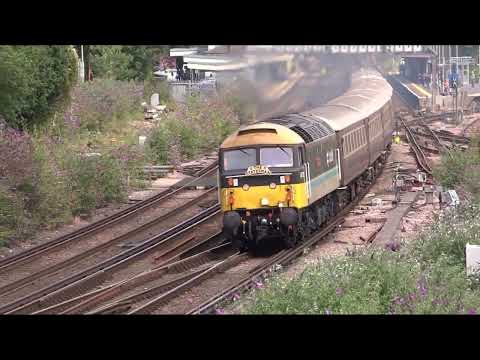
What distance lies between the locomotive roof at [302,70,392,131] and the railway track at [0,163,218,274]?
474 centimetres

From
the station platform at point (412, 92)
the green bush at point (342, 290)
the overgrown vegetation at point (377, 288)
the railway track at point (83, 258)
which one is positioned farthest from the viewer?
the station platform at point (412, 92)

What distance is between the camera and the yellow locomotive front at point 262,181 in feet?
52.3

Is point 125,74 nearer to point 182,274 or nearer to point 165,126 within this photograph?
point 165,126

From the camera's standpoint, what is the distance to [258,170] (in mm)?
15938

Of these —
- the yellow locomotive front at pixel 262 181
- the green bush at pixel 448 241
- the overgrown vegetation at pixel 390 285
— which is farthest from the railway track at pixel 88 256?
the green bush at pixel 448 241

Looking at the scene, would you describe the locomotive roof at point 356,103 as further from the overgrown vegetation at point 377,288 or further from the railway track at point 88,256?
the overgrown vegetation at point 377,288

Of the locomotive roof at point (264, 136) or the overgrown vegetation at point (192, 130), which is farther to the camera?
the overgrown vegetation at point (192, 130)

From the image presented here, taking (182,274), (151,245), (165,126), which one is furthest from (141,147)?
(182,274)

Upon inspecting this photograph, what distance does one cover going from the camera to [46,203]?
19.9 metres

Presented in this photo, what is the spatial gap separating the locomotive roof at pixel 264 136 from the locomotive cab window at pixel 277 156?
0.37 ft

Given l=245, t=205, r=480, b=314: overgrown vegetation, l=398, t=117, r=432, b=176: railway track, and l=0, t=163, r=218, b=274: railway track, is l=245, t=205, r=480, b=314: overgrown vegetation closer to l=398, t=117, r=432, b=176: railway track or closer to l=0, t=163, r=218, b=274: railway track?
l=0, t=163, r=218, b=274: railway track

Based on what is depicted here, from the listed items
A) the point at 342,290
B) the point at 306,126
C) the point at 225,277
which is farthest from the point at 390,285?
the point at 306,126

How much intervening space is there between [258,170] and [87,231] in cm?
495
